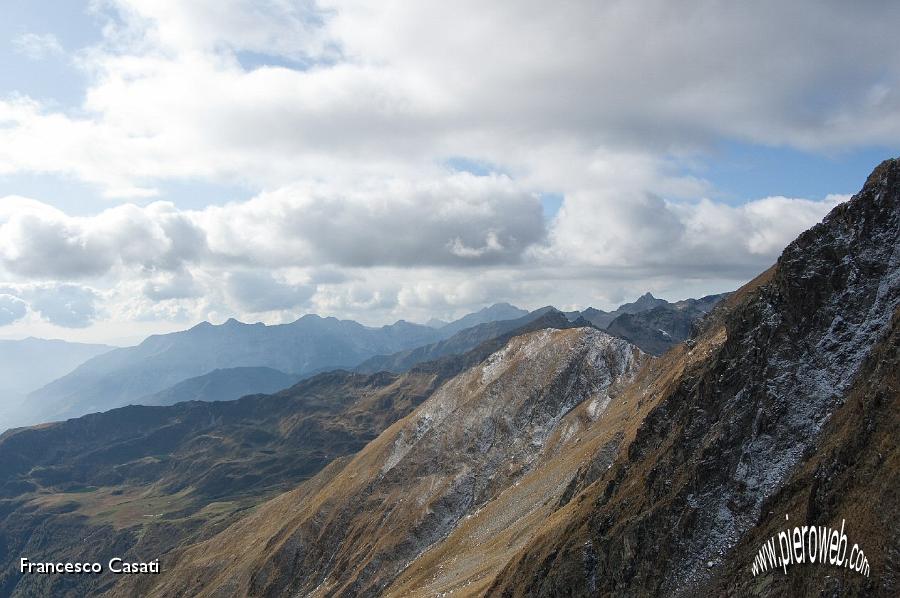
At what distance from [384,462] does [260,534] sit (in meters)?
61.4

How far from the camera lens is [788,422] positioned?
153 feet

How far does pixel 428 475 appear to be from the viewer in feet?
494

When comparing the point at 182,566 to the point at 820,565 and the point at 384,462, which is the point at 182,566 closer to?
the point at 384,462

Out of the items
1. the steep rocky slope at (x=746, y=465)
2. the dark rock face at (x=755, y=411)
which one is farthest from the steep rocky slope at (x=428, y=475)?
the dark rock face at (x=755, y=411)

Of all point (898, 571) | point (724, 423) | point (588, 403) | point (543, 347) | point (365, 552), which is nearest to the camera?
point (898, 571)

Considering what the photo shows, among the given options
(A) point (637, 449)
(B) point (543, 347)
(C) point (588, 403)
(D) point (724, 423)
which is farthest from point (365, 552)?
(D) point (724, 423)
